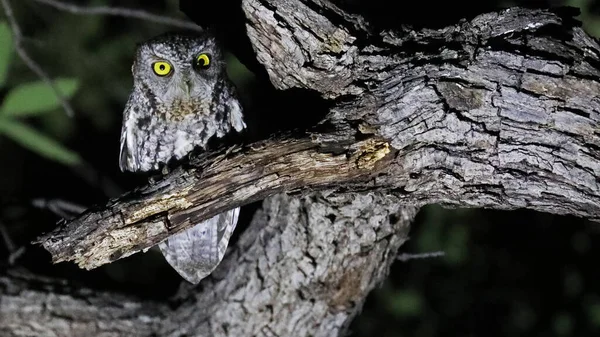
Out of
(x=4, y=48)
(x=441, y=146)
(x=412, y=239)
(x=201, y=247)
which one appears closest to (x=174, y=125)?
(x=201, y=247)

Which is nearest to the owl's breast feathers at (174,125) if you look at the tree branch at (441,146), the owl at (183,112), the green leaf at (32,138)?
the owl at (183,112)

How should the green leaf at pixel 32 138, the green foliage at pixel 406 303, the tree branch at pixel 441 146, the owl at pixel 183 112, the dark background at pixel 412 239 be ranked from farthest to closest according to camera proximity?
the green foliage at pixel 406 303, the dark background at pixel 412 239, the green leaf at pixel 32 138, the owl at pixel 183 112, the tree branch at pixel 441 146

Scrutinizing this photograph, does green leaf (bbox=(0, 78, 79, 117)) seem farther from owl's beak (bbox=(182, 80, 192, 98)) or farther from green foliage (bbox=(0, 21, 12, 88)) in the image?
owl's beak (bbox=(182, 80, 192, 98))

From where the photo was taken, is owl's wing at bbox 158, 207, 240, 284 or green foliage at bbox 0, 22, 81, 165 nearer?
green foliage at bbox 0, 22, 81, 165

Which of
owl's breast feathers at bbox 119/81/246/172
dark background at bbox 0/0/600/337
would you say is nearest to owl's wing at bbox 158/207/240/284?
owl's breast feathers at bbox 119/81/246/172

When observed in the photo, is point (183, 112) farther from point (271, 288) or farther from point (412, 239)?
point (412, 239)

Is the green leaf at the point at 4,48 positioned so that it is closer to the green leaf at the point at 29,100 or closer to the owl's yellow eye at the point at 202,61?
the green leaf at the point at 29,100

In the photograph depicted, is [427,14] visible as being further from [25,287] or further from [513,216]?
[513,216]

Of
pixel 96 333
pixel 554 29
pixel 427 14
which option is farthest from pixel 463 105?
pixel 96 333
